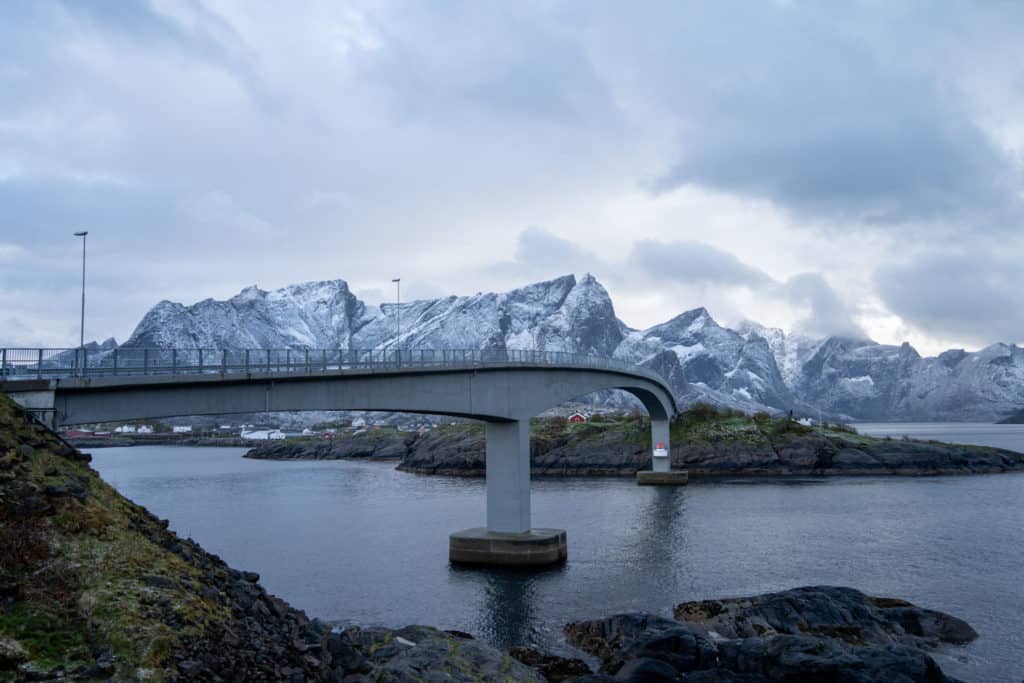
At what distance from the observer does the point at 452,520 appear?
6531cm

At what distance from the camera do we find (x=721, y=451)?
115312 millimetres

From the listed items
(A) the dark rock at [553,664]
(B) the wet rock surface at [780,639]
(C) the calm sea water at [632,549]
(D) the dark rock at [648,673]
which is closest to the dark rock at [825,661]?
(B) the wet rock surface at [780,639]

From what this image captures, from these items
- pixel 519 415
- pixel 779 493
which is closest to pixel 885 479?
pixel 779 493

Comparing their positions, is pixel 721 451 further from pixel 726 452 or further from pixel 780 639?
pixel 780 639

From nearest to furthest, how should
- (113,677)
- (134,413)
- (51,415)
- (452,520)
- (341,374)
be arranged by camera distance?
1. (113,677)
2. (51,415)
3. (134,413)
4. (341,374)
5. (452,520)

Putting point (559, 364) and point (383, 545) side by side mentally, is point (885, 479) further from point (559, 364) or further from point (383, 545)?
point (383, 545)

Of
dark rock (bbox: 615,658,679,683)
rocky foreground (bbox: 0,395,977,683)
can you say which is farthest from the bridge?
dark rock (bbox: 615,658,679,683)

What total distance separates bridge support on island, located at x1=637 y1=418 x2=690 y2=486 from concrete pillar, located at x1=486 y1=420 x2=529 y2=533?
5420cm

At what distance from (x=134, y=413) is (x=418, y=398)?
1671 cm

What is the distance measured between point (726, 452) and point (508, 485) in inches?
2967

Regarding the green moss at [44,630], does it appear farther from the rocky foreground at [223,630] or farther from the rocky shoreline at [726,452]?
the rocky shoreline at [726,452]

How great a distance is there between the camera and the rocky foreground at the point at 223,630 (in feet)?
51.5

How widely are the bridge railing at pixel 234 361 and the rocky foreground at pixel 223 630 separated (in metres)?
3.72

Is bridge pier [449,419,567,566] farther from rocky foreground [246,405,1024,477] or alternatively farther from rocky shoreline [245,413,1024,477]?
rocky shoreline [245,413,1024,477]
